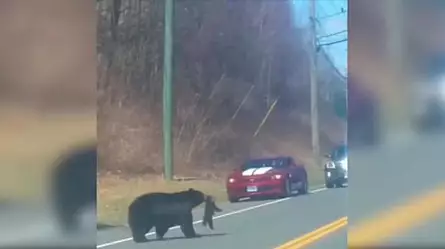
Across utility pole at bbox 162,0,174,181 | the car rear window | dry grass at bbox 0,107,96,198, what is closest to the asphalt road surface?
the car rear window

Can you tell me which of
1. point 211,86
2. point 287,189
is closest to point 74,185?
point 211,86

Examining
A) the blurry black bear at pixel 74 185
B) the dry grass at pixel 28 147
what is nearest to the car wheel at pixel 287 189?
the blurry black bear at pixel 74 185

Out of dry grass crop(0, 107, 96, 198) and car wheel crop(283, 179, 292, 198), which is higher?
dry grass crop(0, 107, 96, 198)

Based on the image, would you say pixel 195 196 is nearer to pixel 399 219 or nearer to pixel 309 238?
pixel 309 238

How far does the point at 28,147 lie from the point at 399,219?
1315mm

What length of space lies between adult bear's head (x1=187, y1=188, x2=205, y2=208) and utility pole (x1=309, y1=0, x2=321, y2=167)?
0.39 meters

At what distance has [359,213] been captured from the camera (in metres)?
2.05

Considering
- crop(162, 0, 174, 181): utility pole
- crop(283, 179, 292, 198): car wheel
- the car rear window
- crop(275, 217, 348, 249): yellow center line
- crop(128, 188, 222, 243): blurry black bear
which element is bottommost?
crop(275, 217, 348, 249): yellow center line

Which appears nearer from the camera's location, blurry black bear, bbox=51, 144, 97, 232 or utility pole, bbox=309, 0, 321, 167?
utility pole, bbox=309, 0, 321, 167

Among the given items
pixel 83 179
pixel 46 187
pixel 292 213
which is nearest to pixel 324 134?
pixel 292 213

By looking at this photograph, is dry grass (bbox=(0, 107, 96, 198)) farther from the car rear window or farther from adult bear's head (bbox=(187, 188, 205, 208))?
the car rear window

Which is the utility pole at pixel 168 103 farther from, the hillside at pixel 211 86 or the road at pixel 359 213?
the road at pixel 359 213

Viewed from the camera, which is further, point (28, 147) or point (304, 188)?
point (28, 147)

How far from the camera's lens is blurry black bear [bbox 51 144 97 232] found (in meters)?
2.09
